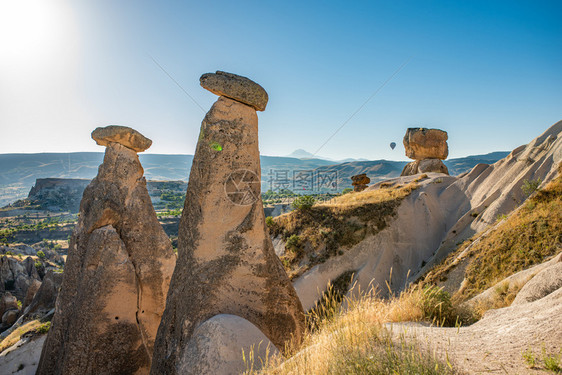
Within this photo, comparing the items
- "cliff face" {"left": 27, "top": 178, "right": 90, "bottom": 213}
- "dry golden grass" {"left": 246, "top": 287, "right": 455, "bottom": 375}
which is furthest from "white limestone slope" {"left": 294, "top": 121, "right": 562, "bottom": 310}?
"cliff face" {"left": 27, "top": 178, "right": 90, "bottom": 213}

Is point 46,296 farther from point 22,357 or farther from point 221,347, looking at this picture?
point 221,347

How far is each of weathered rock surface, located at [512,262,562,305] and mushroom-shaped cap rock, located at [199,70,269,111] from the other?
488cm

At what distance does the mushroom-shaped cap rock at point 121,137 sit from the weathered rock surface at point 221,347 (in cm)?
475

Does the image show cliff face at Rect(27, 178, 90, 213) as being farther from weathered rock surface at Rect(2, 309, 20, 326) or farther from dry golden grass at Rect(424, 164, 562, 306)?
dry golden grass at Rect(424, 164, 562, 306)

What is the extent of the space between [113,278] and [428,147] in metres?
25.3

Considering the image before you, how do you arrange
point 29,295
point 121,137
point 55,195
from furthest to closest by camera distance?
point 55,195 < point 29,295 < point 121,137

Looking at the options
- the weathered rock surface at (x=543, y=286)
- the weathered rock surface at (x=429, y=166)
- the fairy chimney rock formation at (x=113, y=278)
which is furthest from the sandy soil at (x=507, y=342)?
the weathered rock surface at (x=429, y=166)

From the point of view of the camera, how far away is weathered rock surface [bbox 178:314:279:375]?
3629 millimetres

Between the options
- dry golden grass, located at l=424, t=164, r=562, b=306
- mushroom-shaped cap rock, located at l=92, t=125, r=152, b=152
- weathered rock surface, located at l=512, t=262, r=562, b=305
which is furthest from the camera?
dry golden grass, located at l=424, t=164, r=562, b=306

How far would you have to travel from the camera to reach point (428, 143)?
86.1ft

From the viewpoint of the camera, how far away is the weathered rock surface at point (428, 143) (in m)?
26.2

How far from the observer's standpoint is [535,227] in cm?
1038

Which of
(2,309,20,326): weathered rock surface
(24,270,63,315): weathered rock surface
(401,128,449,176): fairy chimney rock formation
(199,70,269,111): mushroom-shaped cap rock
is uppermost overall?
(401,128,449,176): fairy chimney rock formation

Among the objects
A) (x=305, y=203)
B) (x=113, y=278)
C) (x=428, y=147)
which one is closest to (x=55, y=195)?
(x=305, y=203)
